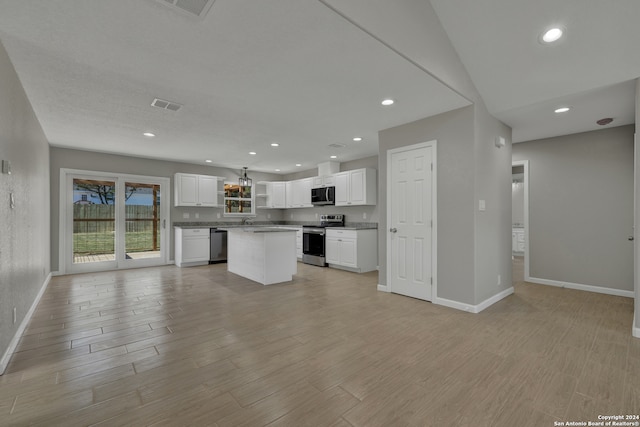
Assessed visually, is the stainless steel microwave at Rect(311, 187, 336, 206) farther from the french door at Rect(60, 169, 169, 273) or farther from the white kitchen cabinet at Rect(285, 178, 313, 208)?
the french door at Rect(60, 169, 169, 273)

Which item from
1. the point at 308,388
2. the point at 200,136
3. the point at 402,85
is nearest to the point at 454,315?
the point at 308,388

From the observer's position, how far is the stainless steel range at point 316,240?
6711 mm

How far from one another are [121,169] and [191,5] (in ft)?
18.7

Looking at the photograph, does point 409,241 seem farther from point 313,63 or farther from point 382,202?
point 313,63

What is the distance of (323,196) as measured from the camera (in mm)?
7156

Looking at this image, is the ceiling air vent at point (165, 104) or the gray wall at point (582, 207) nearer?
the ceiling air vent at point (165, 104)

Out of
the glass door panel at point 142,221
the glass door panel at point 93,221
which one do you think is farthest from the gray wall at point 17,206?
the glass door panel at point 142,221

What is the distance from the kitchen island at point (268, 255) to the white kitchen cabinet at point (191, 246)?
5.66 feet

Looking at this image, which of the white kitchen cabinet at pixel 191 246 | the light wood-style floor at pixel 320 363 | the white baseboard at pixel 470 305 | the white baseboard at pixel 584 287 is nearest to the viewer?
the light wood-style floor at pixel 320 363

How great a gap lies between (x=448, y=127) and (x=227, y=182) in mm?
6042

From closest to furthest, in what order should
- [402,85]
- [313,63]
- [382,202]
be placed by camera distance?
[313,63]
[402,85]
[382,202]

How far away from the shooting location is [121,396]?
6.12 feet

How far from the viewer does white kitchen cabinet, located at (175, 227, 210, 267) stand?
6.57 metres

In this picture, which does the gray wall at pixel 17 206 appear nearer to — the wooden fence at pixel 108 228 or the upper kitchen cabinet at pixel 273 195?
the wooden fence at pixel 108 228
